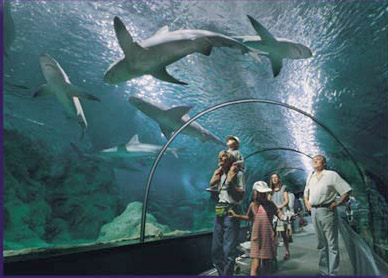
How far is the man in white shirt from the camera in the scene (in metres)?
3.40

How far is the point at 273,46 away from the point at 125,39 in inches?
78.8

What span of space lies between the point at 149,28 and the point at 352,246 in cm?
379

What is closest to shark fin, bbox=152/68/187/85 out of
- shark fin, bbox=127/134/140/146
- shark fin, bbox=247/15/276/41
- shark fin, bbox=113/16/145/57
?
shark fin, bbox=113/16/145/57

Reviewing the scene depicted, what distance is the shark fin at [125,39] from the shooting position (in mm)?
4016

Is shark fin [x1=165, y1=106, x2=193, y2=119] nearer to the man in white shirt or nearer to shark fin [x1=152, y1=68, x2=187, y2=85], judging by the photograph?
shark fin [x1=152, y1=68, x2=187, y2=85]

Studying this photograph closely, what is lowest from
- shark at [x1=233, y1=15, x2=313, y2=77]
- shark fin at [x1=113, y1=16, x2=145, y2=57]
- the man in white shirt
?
the man in white shirt

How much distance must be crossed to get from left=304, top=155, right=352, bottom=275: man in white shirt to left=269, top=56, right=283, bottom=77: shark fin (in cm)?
174

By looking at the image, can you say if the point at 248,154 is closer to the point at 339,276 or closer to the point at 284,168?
the point at 284,168

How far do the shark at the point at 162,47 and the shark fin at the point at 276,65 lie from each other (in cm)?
42

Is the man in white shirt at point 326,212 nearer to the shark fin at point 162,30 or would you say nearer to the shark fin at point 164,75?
the shark fin at point 164,75

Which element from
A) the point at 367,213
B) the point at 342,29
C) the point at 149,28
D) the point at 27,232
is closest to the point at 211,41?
the point at 149,28

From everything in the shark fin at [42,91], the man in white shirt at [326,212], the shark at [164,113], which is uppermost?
the shark at [164,113]

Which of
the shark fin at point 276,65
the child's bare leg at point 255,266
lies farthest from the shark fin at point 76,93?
the child's bare leg at point 255,266

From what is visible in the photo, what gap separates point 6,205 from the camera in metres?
5.16
